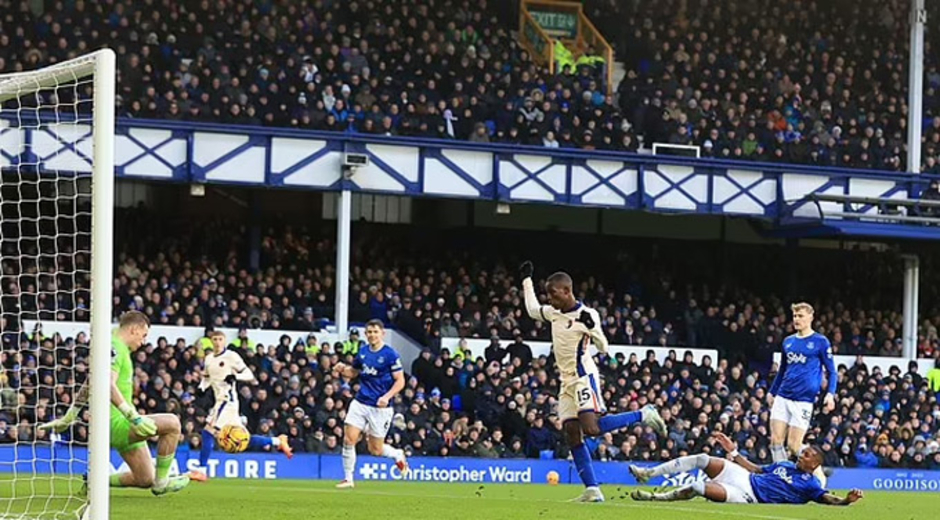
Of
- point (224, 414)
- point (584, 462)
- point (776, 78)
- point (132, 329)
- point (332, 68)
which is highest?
point (776, 78)

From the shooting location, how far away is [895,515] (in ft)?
55.3

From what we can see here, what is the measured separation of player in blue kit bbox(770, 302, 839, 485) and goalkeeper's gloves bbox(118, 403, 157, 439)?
7706 mm

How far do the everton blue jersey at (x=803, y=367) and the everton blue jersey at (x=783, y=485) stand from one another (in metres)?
2.69

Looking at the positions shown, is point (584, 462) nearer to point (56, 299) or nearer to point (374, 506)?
point (374, 506)

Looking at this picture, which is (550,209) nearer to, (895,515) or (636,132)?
(636,132)

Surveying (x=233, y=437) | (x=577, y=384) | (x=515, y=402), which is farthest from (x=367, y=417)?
(x=515, y=402)

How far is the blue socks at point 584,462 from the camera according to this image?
53.9ft

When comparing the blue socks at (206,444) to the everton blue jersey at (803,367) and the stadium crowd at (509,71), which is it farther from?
the stadium crowd at (509,71)

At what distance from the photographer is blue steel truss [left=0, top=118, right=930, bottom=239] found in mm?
29547

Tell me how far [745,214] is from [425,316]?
21.8 feet

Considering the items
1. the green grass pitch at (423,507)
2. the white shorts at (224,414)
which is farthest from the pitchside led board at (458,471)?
the green grass pitch at (423,507)

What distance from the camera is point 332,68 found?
3173 cm

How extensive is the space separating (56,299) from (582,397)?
9.11 m

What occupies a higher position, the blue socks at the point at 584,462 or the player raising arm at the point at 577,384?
the player raising arm at the point at 577,384
